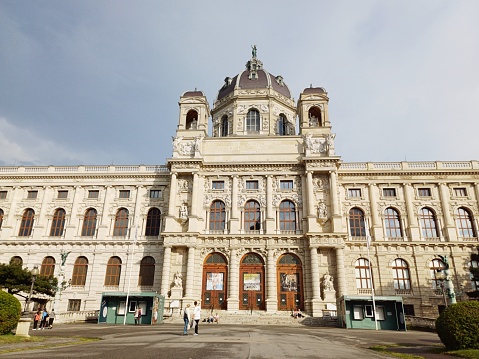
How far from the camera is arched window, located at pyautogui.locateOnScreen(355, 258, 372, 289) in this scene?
133 feet

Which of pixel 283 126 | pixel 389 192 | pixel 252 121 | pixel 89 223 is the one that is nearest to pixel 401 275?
pixel 389 192

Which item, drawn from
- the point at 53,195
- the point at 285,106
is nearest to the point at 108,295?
the point at 53,195

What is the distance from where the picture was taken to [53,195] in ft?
153

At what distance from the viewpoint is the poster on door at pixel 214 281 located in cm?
3962

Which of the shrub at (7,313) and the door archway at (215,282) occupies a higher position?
the door archway at (215,282)

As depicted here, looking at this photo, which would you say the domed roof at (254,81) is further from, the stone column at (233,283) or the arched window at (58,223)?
the arched window at (58,223)

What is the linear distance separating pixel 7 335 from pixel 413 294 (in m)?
37.4

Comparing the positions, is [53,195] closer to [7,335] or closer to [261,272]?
[261,272]

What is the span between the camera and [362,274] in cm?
4109

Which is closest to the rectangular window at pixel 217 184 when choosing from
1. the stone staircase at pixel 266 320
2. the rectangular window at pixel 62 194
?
the stone staircase at pixel 266 320

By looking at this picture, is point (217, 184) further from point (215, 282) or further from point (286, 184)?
point (215, 282)

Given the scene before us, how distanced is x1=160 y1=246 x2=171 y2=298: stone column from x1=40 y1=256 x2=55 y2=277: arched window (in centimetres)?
1406

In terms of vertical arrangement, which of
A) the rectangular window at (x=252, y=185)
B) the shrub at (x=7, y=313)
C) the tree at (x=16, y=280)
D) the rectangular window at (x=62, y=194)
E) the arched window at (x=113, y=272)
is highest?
the rectangular window at (x=252, y=185)

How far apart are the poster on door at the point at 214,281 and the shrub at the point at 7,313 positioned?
23.7 m
